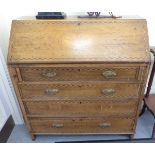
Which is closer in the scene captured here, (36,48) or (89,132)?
(36,48)

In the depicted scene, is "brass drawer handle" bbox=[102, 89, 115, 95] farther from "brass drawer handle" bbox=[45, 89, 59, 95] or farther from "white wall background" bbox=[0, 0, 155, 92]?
"white wall background" bbox=[0, 0, 155, 92]

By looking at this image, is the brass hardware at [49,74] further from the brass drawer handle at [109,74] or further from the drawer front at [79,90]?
the brass drawer handle at [109,74]

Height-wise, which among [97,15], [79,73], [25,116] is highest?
[97,15]

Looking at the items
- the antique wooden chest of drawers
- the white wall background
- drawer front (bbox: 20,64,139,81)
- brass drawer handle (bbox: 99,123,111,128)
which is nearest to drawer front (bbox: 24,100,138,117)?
the antique wooden chest of drawers

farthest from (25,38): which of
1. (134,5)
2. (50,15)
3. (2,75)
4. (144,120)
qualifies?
(144,120)

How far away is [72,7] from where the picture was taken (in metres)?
1.68

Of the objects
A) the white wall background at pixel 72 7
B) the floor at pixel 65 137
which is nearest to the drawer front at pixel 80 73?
the white wall background at pixel 72 7

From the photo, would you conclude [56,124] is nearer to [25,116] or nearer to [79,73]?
[25,116]

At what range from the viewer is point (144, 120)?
2127 millimetres

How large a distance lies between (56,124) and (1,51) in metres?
0.82

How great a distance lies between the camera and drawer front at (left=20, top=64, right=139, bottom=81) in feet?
4.62

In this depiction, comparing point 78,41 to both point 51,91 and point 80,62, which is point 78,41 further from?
point 51,91

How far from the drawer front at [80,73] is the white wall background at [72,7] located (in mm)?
568
